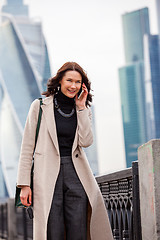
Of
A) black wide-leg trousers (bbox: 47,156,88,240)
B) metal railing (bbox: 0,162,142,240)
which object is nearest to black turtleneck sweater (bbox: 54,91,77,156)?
black wide-leg trousers (bbox: 47,156,88,240)

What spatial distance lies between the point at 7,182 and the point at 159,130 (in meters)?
50.8

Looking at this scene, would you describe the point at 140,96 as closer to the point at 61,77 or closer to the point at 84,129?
the point at 61,77

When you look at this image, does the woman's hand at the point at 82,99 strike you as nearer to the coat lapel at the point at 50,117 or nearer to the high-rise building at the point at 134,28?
the coat lapel at the point at 50,117

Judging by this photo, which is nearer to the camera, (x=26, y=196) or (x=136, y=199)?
(x=26, y=196)

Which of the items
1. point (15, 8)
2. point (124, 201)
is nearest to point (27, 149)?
point (124, 201)

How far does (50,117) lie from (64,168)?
1.27ft

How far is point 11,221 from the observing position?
11.7 m

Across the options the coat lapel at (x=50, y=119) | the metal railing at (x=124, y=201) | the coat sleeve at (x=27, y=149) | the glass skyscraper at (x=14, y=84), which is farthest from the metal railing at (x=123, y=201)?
the glass skyscraper at (x=14, y=84)

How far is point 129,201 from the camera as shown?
4.76 m

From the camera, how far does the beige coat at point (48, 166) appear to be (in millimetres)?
3729

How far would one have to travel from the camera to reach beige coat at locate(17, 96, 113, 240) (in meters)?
3.73

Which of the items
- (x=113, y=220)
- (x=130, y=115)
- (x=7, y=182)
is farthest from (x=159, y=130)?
(x=113, y=220)

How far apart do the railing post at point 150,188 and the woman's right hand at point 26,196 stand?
32.3 inches

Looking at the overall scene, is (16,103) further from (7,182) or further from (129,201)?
(129,201)
